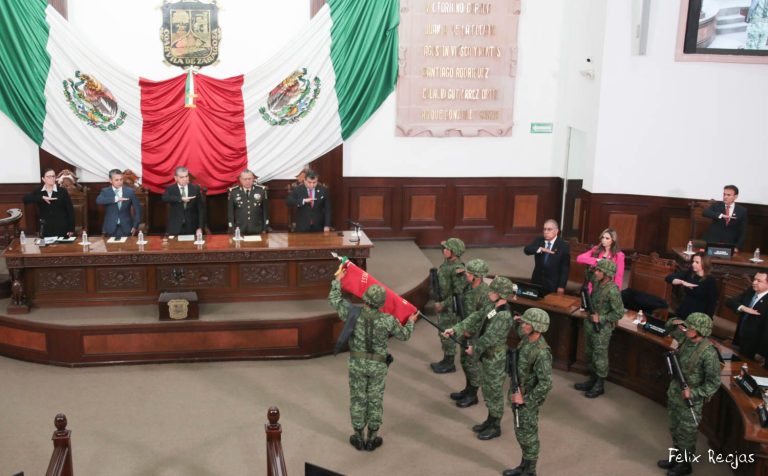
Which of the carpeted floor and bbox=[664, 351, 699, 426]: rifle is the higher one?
bbox=[664, 351, 699, 426]: rifle

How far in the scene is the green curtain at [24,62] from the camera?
10812mm

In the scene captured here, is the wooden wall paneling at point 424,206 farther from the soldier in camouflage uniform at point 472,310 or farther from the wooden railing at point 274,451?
the wooden railing at point 274,451

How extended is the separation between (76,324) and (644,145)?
7.76m

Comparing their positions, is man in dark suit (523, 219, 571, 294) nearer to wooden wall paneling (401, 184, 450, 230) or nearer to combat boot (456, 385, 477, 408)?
combat boot (456, 385, 477, 408)

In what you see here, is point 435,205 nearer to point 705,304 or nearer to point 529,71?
point 529,71

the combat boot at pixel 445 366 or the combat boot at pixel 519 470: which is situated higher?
the combat boot at pixel 445 366

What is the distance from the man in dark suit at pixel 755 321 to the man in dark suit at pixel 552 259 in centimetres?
199

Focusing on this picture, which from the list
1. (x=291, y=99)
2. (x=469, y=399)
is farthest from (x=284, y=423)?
(x=291, y=99)

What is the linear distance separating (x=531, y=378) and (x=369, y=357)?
1368 mm

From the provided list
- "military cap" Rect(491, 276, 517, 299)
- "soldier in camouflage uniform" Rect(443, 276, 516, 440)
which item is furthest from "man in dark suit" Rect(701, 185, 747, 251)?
"military cap" Rect(491, 276, 517, 299)

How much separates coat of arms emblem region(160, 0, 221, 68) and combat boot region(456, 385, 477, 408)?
6.22 meters

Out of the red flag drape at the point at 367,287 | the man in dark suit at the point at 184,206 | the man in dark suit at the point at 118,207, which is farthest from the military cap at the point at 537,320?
the man in dark suit at the point at 118,207

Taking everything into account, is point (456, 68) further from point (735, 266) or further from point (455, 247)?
point (735, 266)

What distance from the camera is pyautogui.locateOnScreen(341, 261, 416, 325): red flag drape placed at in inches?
303
